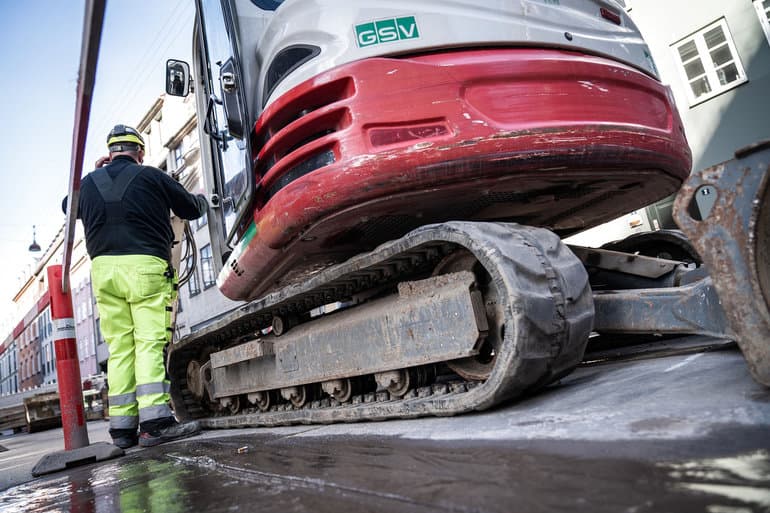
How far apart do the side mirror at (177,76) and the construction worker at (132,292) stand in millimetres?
685

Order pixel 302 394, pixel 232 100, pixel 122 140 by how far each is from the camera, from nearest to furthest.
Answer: pixel 232 100 → pixel 302 394 → pixel 122 140

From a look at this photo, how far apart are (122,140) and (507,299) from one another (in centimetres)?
374

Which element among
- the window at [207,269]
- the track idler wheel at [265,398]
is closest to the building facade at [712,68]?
the track idler wheel at [265,398]

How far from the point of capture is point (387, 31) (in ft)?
8.38

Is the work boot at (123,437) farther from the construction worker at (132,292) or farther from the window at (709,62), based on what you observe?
the window at (709,62)

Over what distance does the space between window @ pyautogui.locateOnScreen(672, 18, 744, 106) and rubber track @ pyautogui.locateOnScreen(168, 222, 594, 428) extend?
12760mm

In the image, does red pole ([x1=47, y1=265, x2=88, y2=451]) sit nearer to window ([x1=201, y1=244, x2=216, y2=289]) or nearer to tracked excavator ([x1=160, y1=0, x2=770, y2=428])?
tracked excavator ([x1=160, y1=0, x2=770, y2=428])

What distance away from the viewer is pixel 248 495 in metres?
1.56

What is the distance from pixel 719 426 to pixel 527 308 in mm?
731

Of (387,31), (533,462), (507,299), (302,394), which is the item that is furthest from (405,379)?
(387,31)

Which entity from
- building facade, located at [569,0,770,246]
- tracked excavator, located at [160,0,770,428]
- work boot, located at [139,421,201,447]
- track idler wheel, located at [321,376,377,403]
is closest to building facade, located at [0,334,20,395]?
building facade, located at [569,0,770,246]

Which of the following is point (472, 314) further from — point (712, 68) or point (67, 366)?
point (712, 68)

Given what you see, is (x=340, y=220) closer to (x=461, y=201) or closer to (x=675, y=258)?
(x=461, y=201)

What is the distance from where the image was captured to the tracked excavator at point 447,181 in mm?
2150
